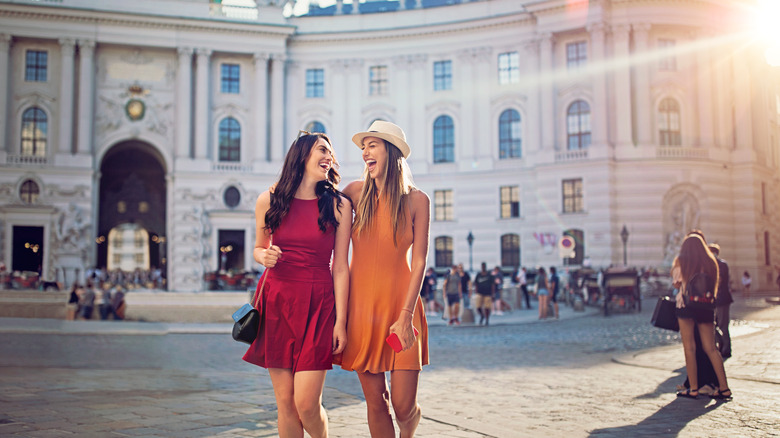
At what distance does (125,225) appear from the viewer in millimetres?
53406

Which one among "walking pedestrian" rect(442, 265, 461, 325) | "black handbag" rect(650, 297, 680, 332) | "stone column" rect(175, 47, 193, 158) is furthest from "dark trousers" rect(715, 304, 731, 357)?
"stone column" rect(175, 47, 193, 158)

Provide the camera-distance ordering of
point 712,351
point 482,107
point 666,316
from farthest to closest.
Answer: point 482,107
point 666,316
point 712,351

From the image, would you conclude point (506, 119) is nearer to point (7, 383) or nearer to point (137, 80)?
point (137, 80)

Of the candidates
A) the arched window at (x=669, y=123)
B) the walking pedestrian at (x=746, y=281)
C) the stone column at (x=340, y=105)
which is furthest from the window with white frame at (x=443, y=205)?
the walking pedestrian at (x=746, y=281)

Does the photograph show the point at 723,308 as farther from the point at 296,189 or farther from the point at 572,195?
the point at 572,195

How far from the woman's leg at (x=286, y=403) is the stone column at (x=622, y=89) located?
132 feet

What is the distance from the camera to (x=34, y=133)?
45562 millimetres

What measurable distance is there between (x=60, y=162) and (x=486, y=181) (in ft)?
82.0

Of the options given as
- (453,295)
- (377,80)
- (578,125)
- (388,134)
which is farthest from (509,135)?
(388,134)

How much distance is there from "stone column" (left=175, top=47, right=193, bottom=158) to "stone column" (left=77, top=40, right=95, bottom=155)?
4989mm

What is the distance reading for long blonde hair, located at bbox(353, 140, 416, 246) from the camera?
514 centimetres

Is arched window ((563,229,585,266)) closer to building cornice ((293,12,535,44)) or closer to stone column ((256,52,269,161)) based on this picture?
building cornice ((293,12,535,44))

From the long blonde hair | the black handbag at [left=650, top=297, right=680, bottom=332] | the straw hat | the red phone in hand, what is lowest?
the black handbag at [left=650, top=297, right=680, bottom=332]

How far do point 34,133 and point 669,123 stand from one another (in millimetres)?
37005
